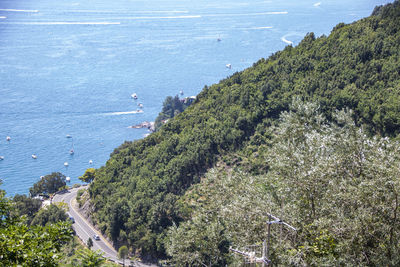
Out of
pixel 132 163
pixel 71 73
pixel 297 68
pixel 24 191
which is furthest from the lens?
pixel 71 73

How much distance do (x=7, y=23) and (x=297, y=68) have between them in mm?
113156

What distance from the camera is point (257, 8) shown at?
140375 mm

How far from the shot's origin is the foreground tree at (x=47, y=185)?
51.1 metres

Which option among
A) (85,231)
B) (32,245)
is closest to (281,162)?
(32,245)

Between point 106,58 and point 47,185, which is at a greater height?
point 106,58

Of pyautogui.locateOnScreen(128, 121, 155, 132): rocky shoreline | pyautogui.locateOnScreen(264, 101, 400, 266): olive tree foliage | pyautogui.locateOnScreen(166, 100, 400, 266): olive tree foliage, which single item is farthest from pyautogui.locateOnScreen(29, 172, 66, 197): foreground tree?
pyautogui.locateOnScreen(264, 101, 400, 266): olive tree foliage

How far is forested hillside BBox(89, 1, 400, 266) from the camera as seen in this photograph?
35.9 feet

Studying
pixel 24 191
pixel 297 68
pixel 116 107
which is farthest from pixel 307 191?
pixel 116 107

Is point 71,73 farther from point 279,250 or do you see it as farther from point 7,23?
point 279,250

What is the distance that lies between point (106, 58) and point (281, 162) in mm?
89479

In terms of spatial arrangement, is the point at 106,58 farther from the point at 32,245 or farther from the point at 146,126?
the point at 32,245

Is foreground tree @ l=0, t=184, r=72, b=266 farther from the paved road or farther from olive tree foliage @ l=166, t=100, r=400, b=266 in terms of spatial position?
the paved road

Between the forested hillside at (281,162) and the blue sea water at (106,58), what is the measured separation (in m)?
24.5

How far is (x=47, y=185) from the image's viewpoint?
51500 mm
